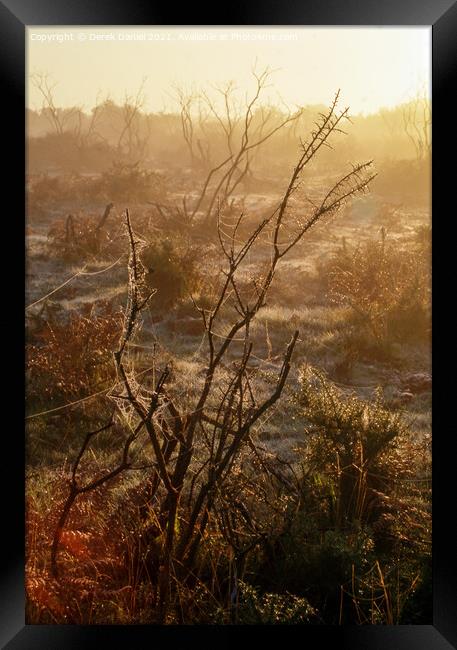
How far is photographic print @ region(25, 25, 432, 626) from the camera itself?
10.5 ft

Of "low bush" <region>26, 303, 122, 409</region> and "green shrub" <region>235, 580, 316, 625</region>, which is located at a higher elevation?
"low bush" <region>26, 303, 122, 409</region>

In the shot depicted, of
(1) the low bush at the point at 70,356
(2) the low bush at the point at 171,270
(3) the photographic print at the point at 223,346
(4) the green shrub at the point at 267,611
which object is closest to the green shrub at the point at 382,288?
(3) the photographic print at the point at 223,346

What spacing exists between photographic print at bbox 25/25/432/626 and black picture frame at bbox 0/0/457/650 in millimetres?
60

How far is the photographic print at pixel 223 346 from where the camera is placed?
→ 3.19 metres

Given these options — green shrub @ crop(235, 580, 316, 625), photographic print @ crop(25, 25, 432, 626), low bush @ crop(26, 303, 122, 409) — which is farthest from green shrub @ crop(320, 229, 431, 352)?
green shrub @ crop(235, 580, 316, 625)

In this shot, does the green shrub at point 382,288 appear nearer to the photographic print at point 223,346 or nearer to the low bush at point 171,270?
the photographic print at point 223,346

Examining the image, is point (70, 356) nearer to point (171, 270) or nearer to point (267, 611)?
point (171, 270)

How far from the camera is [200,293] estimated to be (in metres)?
4.39

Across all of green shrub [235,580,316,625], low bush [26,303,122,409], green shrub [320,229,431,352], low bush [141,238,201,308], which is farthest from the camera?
low bush [141,238,201,308]

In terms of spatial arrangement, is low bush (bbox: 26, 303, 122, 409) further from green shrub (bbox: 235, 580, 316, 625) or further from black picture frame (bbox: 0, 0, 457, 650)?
green shrub (bbox: 235, 580, 316, 625)
